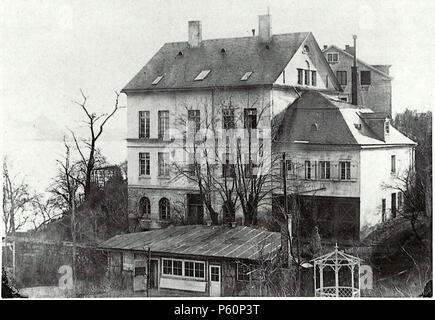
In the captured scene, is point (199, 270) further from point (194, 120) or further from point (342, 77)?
point (342, 77)

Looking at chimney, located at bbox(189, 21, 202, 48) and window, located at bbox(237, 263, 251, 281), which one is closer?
window, located at bbox(237, 263, 251, 281)

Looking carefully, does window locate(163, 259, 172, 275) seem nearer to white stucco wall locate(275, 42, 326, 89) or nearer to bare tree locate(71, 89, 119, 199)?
bare tree locate(71, 89, 119, 199)

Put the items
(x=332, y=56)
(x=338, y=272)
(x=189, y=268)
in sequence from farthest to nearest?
(x=332, y=56) < (x=189, y=268) < (x=338, y=272)

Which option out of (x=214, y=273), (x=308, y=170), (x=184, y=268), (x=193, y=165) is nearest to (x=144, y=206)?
(x=193, y=165)

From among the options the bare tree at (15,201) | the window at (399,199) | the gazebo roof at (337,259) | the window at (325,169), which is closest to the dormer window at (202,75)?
the window at (325,169)

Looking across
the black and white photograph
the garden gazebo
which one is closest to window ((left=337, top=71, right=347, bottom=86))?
the black and white photograph
